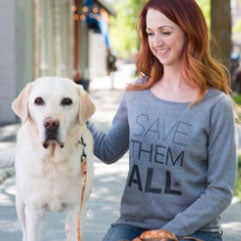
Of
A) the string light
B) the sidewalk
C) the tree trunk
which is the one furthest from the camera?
the string light

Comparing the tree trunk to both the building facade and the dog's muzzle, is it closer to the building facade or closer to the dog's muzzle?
the building facade

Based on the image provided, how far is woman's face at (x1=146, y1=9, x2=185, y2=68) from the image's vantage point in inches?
→ 142

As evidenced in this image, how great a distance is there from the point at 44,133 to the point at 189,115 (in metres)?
0.86

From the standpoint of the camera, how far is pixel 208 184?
3.59 meters

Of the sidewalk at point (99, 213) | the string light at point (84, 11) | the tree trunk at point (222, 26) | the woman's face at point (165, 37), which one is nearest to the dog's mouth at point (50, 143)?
the woman's face at point (165, 37)

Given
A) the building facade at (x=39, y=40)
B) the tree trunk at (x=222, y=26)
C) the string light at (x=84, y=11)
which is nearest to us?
the building facade at (x=39, y=40)

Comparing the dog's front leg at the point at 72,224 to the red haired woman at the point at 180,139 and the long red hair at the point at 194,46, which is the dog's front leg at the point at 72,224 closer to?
the red haired woman at the point at 180,139

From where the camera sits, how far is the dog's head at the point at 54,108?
12.7ft

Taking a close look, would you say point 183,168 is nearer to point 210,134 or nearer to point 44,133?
point 210,134

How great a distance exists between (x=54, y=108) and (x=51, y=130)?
13 cm

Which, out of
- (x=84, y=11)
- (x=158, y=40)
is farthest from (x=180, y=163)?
(x=84, y=11)

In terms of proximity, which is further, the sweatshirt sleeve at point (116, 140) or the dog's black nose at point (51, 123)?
the sweatshirt sleeve at point (116, 140)

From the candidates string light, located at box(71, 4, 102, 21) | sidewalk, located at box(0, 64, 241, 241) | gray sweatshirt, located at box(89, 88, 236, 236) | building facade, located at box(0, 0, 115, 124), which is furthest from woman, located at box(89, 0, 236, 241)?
string light, located at box(71, 4, 102, 21)

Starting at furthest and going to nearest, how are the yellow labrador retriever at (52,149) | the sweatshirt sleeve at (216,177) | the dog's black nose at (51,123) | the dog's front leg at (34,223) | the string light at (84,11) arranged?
1. the string light at (84,11)
2. the dog's front leg at (34,223)
3. the yellow labrador retriever at (52,149)
4. the dog's black nose at (51,123)
5. the sweatshirt sleeve at (216,177)
